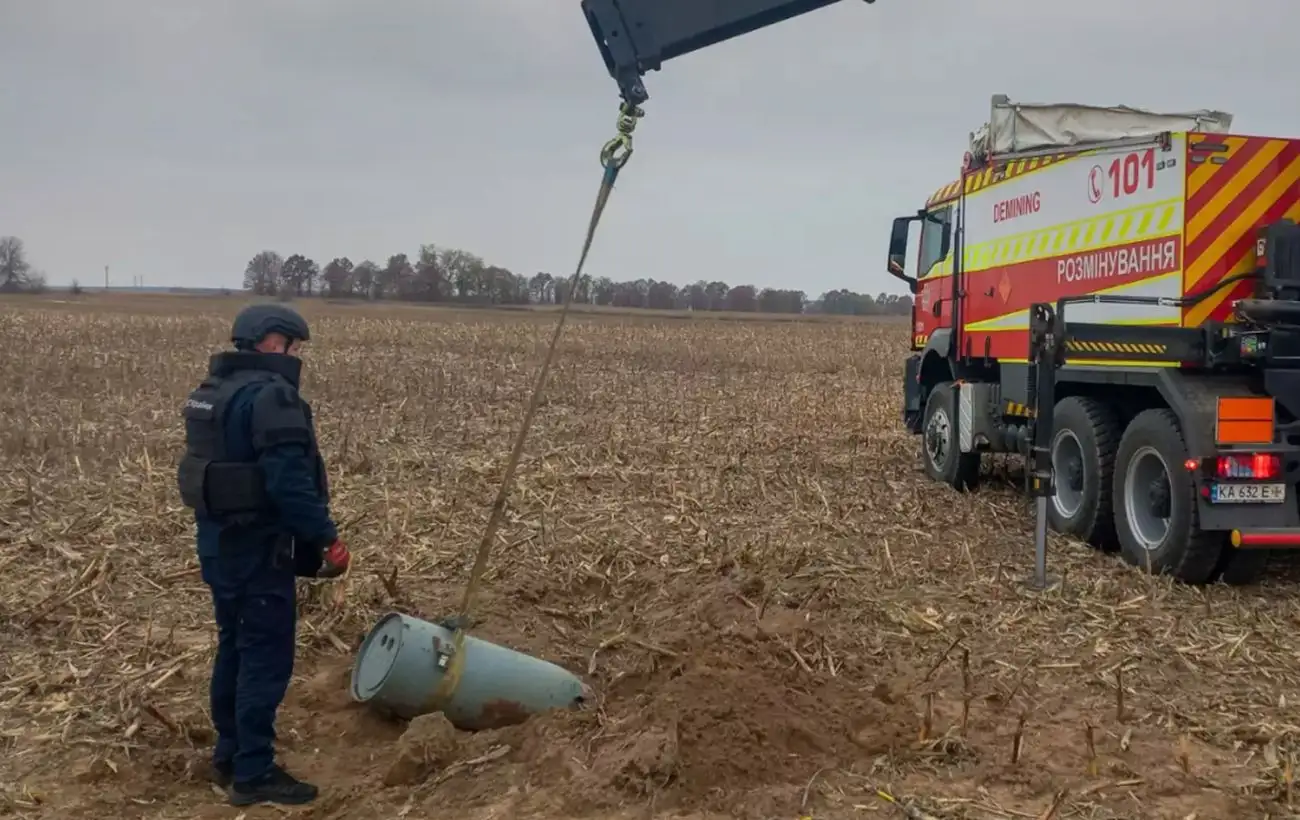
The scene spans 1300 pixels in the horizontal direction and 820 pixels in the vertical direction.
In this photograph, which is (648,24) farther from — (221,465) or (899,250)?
(899,250)

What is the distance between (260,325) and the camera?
443cm

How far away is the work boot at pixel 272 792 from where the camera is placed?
422 centimetres

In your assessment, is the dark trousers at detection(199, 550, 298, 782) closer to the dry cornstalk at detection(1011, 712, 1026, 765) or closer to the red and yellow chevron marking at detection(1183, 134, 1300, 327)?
the dry cornstalk at detection(1011, 712, 1026, 765)

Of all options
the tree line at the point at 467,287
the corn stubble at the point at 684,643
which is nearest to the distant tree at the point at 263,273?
the tree line at the point at 467,287

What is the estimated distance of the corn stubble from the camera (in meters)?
4.24

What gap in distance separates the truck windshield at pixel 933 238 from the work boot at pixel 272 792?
871 centimetres

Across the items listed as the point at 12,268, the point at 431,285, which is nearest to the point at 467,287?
the point at 431,285

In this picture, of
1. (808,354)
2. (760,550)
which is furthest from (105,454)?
(808,354)

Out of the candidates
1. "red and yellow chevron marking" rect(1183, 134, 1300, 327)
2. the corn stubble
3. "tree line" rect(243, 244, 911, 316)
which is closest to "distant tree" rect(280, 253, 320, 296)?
"tree line" rect(243, 244, 911, 316)

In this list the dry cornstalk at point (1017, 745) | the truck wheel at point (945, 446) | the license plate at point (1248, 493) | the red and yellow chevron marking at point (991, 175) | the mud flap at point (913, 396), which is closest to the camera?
the dry cornstalk at point (1017, 745)

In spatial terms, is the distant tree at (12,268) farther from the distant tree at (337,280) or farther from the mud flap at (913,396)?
the mud flap at (913,396)

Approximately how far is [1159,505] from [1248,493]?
0.68 metres

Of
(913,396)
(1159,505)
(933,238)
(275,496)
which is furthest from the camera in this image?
(913,396)

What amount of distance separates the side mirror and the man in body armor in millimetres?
8599
